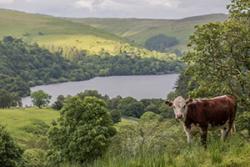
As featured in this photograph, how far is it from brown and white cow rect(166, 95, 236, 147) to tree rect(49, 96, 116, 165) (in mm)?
39062

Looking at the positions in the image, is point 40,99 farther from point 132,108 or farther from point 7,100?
point 132,108

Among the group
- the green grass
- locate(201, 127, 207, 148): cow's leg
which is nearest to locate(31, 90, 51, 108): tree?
the green grass

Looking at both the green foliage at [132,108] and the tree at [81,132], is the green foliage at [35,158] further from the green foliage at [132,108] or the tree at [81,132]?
the green foliage at [132,108]

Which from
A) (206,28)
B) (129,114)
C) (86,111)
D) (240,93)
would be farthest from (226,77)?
(129,114)

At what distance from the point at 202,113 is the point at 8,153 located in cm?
4327

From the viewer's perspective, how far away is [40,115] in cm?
14588

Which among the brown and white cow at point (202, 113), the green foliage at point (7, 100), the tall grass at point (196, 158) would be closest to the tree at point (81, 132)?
the brown and white cow at point (202, 113)

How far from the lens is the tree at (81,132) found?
181 ft

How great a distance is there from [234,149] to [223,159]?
778mm

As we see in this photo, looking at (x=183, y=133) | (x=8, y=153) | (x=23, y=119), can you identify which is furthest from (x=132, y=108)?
(x=183, y=133)

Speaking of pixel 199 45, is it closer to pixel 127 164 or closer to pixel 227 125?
pixel 227 125

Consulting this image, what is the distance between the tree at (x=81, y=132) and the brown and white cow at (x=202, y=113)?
3906 cm

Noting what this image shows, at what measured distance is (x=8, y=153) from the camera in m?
54.3

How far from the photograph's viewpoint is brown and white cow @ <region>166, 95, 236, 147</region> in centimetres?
1484
